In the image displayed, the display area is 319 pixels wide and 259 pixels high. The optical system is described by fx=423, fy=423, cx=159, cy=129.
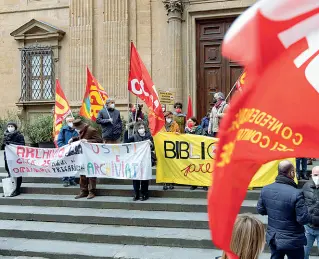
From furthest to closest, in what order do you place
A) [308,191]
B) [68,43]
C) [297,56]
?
[68,43] → [308,191] → [297,56]

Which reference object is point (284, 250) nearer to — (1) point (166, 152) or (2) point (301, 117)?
(2) point (301, 117)

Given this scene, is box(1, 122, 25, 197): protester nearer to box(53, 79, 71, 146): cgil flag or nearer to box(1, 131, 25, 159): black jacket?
box(1, 131, 25, 159): black jacket

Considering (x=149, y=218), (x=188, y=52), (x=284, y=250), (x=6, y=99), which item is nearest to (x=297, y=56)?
(x=284, y=250)

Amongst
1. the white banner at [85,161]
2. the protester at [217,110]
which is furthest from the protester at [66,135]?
the protester at [217,110]

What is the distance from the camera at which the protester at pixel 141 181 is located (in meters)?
8.86

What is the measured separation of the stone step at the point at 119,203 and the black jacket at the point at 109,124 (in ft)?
5.21

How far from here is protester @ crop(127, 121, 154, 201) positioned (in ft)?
29.1

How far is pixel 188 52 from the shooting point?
15320 mm

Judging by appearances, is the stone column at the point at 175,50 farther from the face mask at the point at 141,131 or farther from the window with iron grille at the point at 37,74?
the face mask at the point at 141,131

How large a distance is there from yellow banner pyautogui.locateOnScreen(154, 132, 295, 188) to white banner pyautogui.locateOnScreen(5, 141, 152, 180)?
569 mm

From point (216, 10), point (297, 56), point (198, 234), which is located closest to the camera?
point (297, 56)

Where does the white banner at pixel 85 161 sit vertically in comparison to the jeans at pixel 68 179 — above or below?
above

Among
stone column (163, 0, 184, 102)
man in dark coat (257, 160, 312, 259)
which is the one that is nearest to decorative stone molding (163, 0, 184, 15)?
stone column (163, 0, 184, 102)

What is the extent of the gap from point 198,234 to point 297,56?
17.9 ft
